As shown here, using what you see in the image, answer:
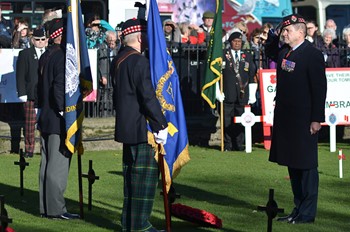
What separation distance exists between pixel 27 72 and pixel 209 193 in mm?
5692

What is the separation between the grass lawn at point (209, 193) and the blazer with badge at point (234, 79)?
1.38 meters

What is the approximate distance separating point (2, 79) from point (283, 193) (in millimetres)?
7511

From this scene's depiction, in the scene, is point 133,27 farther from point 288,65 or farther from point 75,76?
point 288,65

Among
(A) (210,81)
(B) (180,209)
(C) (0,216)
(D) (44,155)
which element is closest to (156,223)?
(B) (180,209)

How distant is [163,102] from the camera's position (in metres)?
11.6

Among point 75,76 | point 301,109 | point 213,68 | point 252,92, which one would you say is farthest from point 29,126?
point 301,109

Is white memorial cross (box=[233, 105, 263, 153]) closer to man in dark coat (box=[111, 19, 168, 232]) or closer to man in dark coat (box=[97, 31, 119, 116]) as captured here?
man in dark coat (box=[97, 31, 119, 116])

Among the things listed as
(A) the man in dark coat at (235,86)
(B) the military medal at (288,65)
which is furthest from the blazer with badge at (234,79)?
(B) the military medal at (288,65)

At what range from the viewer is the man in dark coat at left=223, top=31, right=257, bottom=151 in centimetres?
2155

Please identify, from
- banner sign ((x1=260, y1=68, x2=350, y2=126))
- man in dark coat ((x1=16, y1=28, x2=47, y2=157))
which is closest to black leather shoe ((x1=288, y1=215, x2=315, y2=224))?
man in dark coat ((x1=16, y1=28, x2=47, y2=157))

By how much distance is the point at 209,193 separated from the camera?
15328 mm

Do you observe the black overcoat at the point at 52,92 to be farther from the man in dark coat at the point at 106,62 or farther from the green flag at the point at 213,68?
the man in dark coat at the point at 106,62

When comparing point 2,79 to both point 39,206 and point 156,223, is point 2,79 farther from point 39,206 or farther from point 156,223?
point 156,223

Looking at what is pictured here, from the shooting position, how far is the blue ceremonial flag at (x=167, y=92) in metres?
11.6
